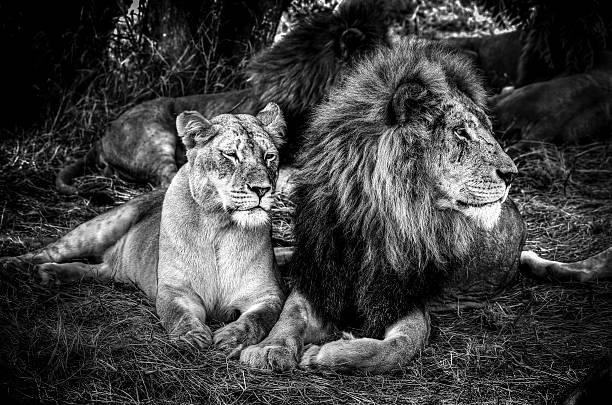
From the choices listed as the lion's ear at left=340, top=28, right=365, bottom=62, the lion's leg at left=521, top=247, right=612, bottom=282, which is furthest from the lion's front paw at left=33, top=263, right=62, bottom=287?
the lion's leg at left=521, top=247, right=612, bottom=282

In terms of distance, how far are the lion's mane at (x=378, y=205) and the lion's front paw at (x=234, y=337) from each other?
0.39 meters

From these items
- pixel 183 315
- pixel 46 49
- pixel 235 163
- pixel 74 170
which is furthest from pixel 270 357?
pixel 46 49

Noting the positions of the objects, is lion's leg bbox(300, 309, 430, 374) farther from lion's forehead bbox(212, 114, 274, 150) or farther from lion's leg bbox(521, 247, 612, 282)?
lion's leg bbox(521, 247, 612, 282)

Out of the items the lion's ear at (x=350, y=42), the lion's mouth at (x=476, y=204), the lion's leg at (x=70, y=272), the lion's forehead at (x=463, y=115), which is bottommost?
the lion's leg at (x=70, y=272)

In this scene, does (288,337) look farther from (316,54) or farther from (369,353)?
(316,54)

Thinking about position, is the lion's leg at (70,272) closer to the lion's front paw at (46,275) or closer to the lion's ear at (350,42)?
the lion's front paw at (46,275)

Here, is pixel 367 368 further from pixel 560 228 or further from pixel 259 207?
pixel 560 228

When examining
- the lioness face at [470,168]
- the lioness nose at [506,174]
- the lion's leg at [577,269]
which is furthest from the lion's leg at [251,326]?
the lion's leg at [577,269]

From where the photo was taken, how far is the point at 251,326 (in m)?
3.44

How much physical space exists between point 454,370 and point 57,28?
5.00 m

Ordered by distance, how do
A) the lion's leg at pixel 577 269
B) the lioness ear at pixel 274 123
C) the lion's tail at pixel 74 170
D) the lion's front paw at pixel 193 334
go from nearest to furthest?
the lion's front paw at pixel 193 334 → the lioness ear at pixel 274 123 → the lion's leg at pixel 577 269 → the lion's tail at pixel 74 170

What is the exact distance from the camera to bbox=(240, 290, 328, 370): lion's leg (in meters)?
3.13

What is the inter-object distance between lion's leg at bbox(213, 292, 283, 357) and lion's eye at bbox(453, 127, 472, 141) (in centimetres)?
112

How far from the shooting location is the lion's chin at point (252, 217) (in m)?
3.46
